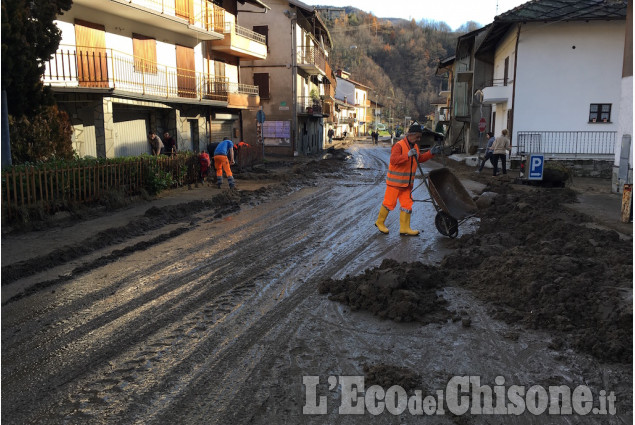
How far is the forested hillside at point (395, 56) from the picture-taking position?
337 feet

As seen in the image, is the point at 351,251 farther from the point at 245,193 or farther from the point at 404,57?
the point at 404,57

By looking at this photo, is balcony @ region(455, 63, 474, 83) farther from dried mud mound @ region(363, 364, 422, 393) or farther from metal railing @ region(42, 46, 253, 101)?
dried mud mound @ region(363, 364, 422, 393)

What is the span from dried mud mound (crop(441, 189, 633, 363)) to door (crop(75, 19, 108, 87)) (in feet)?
41.0

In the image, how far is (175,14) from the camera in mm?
19375

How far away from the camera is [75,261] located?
6727mm

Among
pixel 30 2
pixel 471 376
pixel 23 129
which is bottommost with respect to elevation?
pixel 471 376

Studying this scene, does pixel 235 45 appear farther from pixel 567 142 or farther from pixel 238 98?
pixel 567 142

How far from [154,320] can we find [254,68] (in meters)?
30.9

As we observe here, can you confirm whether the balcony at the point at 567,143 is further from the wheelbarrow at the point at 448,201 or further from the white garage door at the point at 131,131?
the white garage door at the point at 131,131

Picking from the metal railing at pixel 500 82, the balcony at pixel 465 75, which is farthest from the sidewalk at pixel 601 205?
the balcony at pixel 465 75

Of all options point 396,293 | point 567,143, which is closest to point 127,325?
point 396,293

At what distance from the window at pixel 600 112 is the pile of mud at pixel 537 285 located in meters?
15.8

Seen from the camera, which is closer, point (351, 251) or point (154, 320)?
point (154, 320)

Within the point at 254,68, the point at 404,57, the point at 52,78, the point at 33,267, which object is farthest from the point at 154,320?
the point at 404,57
